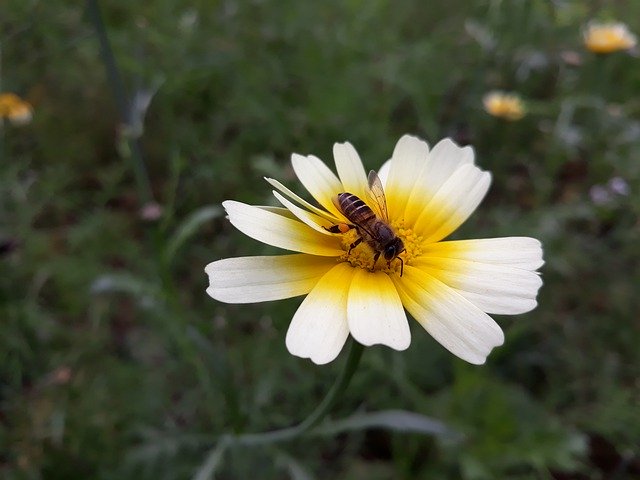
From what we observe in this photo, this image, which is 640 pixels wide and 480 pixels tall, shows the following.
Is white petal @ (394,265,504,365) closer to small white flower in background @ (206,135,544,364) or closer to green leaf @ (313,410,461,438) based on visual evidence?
small white flower in background @ (206,135,544,364)

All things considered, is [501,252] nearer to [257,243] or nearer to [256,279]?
[256,279]

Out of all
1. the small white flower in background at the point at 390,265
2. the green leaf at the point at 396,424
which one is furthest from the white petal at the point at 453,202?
the green leaf at the point at 396,424

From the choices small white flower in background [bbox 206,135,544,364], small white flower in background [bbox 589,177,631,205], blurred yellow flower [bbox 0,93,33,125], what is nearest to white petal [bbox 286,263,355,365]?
small white flower in background [bbox 206,135,544,364]

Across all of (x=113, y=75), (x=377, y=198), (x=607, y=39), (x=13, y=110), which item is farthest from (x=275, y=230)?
(x=607, y=39)

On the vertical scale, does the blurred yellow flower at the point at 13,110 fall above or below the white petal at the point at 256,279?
below

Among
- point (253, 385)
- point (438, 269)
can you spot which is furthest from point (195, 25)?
point (438, 269)

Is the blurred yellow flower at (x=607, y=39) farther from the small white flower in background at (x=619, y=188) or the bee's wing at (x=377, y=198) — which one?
the bee's wing at (x=377, y=198)
